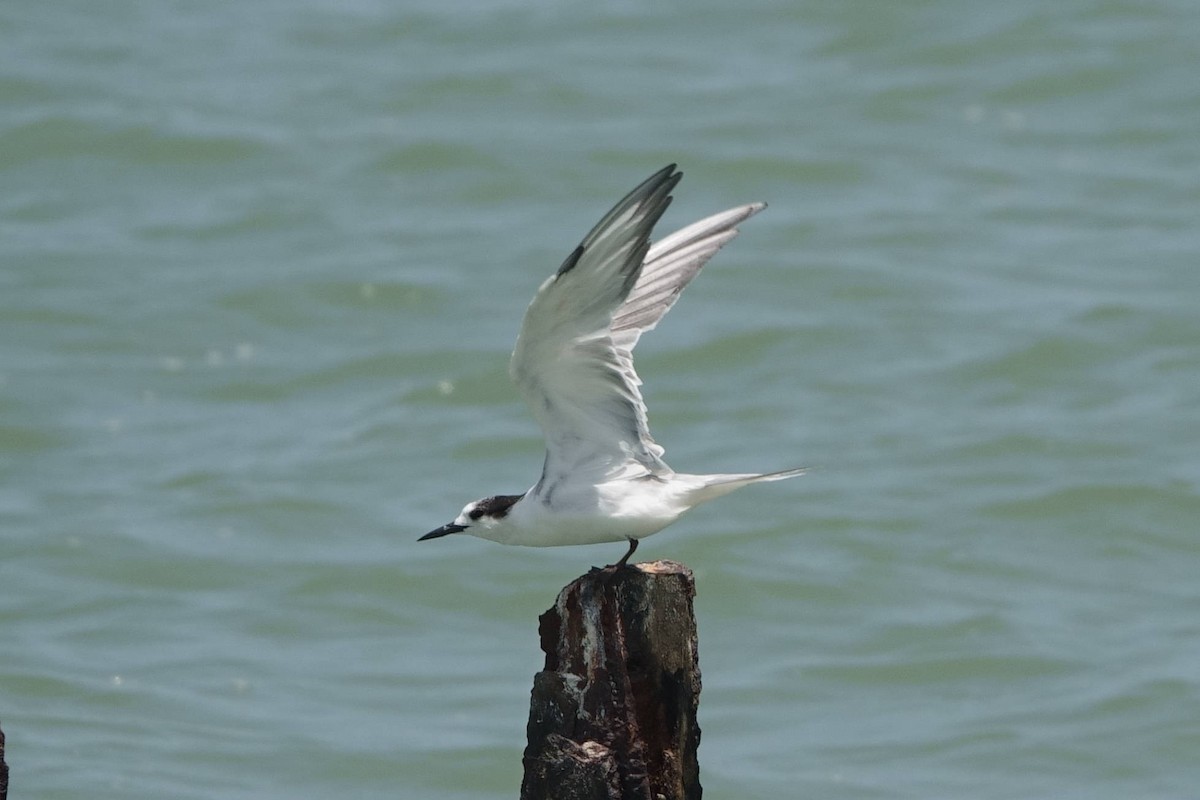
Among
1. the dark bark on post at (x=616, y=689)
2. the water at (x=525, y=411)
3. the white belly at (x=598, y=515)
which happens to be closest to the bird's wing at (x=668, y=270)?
the white belly at (x=598, y=515)

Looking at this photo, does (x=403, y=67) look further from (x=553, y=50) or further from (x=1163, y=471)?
(x=1163, y=471)

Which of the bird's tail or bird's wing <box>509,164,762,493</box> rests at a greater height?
bird's wing <box>509,164,762,493</box>

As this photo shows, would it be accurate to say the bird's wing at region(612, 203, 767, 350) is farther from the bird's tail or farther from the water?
the water

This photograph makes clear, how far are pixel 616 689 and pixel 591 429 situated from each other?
1.45 metres

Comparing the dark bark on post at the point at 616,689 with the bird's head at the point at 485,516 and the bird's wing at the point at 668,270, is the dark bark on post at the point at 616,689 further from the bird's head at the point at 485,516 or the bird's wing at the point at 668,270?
the bird's wing at the point at 668,270

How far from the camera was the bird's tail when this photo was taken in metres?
6.71

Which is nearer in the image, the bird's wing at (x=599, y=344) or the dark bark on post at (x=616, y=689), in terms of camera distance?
the dark bark on post at (x=616, y=689)

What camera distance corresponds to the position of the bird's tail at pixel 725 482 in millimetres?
6715

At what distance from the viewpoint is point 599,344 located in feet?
23.4

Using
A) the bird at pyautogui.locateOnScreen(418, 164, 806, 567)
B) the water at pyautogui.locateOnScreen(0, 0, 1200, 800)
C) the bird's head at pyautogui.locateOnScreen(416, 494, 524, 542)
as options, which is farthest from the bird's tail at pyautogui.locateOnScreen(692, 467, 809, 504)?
the water at pyautogui.locateOnScreen(0, 0, 1200, 800)

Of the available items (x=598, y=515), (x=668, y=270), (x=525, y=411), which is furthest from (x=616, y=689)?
(x=525, y=411)

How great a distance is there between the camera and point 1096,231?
60.7 feet

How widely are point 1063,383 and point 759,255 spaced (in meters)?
3.59

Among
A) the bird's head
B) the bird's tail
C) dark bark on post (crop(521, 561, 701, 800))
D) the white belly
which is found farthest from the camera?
the bird's head
